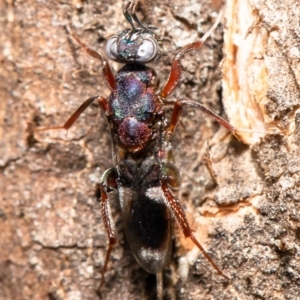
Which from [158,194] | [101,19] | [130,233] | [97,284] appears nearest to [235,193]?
[158,194]

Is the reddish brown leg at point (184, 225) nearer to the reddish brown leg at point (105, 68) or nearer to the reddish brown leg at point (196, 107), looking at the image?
the reddish brown leg at point (196, 107)

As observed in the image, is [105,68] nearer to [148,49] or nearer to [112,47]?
[112,47]

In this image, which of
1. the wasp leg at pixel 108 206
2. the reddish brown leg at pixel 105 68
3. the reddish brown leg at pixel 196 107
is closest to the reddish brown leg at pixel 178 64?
the reddish brown leg at pixel 196 107

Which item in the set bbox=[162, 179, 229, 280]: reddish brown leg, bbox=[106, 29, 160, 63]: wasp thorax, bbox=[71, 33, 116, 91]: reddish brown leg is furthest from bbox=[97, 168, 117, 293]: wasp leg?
bbox=[106, 29, 160, 63]: wasp thorax

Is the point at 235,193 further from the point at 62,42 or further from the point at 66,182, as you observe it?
→ the point at 62,42

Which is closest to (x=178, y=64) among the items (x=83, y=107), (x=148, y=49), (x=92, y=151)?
(x=148, y=49)

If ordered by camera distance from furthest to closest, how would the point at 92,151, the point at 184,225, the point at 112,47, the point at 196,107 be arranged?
the point at 92,151, the point at 112,47, the point at 196,107, the point at 184,225

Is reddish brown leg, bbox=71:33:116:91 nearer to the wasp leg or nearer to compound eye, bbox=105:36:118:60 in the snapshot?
compound eye, bbox=105:36:118:60
